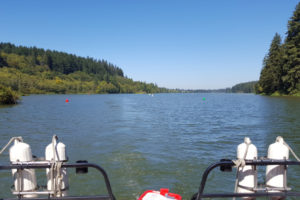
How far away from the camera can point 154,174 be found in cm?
898

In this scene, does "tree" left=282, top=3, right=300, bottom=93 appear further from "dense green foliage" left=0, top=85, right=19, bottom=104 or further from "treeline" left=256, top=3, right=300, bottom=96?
"dense green foliage" left=0, top=85, right=19, bottom=104

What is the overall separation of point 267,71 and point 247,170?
284 ft

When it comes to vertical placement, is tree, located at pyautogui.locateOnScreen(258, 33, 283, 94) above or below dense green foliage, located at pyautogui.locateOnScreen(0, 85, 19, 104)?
above

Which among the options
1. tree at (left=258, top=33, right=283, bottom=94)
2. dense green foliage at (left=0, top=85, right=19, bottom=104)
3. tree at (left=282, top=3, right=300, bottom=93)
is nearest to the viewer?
dense green foliage at (left=0, top=85, right=19, bottom=104)

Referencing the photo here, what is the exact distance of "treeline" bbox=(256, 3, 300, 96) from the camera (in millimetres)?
64625

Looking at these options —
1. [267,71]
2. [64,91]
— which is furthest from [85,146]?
[64,91]

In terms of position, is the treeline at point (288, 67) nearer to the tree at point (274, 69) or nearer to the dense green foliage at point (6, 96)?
the tree at point (274, 69)

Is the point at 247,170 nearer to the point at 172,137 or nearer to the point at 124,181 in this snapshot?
the point at 124,181

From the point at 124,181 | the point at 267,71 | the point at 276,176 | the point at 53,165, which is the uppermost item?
the point at 267,71

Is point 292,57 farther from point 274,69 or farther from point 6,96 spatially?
point 6,96

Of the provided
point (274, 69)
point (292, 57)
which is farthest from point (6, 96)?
point (274, 69)

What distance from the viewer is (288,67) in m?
66.9

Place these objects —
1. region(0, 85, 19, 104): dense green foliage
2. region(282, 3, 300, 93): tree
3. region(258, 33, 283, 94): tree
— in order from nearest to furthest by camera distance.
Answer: region(0, 85, 19, 104): dense green foliage, region(282, 3, 300, 93): tree, region(258, 33, 283, 94): tree

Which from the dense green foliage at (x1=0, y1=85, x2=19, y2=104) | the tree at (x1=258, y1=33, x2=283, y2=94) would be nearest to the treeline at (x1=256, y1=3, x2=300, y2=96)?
the tree at (x1=258, y1=33, x2=283, y2=94)
